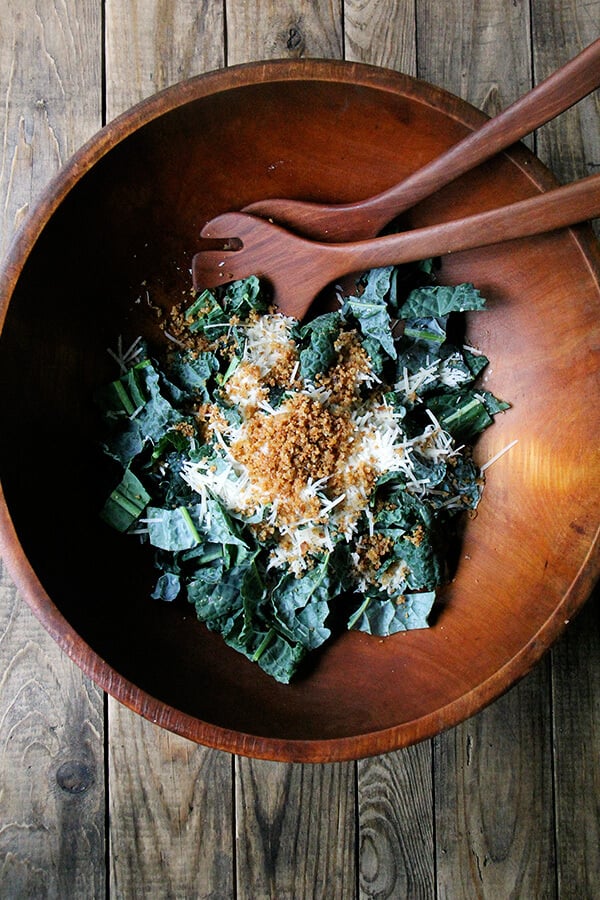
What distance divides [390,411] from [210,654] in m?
0.66

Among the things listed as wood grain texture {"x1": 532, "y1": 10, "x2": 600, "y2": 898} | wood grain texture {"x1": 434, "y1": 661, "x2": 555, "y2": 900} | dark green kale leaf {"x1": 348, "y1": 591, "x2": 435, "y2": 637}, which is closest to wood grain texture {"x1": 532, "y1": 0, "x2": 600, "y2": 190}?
wood grain texture {"x1": 532, "y1": 10, "x2": 600, "y2": 898}

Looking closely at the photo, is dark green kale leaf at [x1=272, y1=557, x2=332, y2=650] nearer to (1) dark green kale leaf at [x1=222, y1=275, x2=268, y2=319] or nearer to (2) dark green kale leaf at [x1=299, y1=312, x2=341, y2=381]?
(2) dark green kale leaf at [x1=299, y1=312, x2=341, y2=381]

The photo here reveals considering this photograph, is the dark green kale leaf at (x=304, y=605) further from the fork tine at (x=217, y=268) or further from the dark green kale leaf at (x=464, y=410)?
the fork tine at (x=217, y=268)

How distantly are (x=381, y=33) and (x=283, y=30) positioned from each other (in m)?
0.24

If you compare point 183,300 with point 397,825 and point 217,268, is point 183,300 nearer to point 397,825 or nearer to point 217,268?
point 217,268

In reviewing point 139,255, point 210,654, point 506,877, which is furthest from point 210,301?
point 506,877

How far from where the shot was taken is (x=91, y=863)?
1.93 meters

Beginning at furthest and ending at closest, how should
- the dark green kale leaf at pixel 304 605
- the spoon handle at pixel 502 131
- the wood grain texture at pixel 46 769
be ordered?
the wood grain texture at pixel 46 769 < the dark green kale leaf at pixel 304 605 < the spoon handle at pixel 502 131

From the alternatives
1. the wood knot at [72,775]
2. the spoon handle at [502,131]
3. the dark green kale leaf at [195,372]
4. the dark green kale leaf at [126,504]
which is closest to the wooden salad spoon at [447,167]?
the spoon handle at [502,131]

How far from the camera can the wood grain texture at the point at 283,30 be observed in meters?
1.93

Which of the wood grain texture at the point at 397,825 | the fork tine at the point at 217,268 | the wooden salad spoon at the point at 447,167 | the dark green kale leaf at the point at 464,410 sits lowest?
the wood grain texture at the point at 397,825

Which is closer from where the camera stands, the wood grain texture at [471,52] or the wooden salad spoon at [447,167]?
the wooden salad spoon at [447,167]

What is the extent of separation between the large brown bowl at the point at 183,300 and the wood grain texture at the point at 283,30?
0.39 m

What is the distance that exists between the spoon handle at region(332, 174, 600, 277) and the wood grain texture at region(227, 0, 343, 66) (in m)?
0.61
